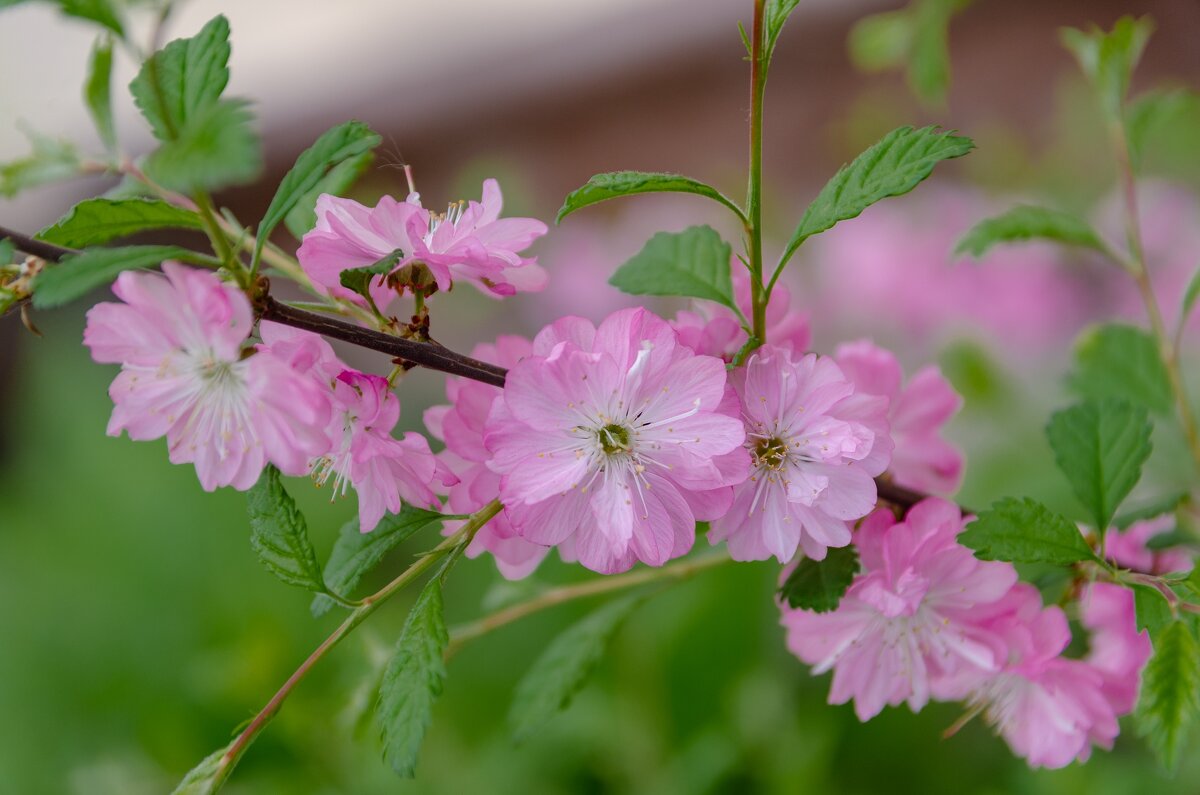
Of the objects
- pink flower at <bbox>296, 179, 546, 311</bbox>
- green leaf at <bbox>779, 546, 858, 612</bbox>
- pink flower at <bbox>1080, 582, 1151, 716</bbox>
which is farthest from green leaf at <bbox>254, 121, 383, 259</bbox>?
pink flower at <bbox>1080, 582, 1151, 716</bbox>

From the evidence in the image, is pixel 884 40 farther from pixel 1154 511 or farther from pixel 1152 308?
pixel 1154 511

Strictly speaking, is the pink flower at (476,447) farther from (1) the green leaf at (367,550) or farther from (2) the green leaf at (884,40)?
(2) the green leaf at (884,40)

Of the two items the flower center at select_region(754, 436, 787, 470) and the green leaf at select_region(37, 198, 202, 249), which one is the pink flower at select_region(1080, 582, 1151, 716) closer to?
the flower center at select_region(754, 436, 787, 470)

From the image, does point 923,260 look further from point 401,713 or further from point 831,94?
point 401,713

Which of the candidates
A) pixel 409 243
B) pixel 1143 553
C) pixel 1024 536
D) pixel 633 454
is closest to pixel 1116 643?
pixel 1143 553

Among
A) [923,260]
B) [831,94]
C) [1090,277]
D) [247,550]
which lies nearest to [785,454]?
[923,260]

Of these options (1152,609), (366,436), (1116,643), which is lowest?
(1116,643)
